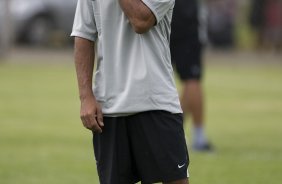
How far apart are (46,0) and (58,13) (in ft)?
1.81

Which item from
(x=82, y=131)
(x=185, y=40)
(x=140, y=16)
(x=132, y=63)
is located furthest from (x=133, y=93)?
(x=82, y=131)

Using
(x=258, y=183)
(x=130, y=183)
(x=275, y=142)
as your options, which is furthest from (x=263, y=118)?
(x=130, y=183)

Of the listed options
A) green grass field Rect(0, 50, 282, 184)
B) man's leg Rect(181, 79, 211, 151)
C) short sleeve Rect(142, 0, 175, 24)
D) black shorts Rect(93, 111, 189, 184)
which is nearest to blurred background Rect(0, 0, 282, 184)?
green grass field Rect(0, 50, 282, 184)

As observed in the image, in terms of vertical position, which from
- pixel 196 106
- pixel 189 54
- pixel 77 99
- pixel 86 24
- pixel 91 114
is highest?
pixel 86 24

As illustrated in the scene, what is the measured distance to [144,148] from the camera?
16.0ft

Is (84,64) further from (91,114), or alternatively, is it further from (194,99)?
(194,99)

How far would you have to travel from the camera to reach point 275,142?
10562mm

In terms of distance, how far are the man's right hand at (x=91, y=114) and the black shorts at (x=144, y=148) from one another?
7 cm

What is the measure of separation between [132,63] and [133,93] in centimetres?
16

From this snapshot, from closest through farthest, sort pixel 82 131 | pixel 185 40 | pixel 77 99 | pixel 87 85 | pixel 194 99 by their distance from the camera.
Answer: pixel 87 85 < pixel 185 40 < pixel 194 99 < pixel 82 131 < pixel 77 99

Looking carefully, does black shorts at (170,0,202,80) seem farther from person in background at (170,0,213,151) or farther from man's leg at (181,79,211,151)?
man's leg at (181,79,211,151)

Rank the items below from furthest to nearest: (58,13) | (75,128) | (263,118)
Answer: (58,13), (263,118), (75,128)

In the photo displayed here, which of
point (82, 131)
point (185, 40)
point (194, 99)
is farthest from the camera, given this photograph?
point (82, 131)

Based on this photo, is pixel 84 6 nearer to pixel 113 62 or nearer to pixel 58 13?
pixel 113 62
